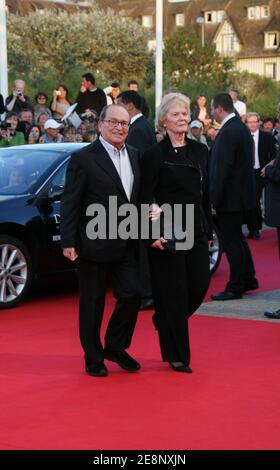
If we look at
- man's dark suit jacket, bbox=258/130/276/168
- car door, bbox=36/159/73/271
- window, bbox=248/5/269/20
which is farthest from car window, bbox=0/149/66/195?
window, bbox=248/5/269/20

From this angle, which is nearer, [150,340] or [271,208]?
[150,340]

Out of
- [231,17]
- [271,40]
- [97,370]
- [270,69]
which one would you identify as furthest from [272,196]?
[231,17]

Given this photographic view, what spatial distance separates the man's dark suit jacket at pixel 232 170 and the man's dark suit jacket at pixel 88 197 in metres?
3.30

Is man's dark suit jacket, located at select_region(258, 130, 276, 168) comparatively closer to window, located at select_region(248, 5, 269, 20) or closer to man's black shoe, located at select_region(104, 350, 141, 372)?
man's black shoe, located at select_region(104, 350, 141, 372)

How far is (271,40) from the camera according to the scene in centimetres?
10119

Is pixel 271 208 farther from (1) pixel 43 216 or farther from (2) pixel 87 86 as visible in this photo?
(2) pixel 87 86

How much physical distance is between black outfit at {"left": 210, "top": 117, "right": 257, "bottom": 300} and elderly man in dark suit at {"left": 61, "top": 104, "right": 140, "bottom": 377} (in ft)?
10.2

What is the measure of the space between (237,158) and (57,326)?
8.67ft

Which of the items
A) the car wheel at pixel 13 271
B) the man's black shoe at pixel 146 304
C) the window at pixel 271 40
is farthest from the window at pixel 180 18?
the man's black shoe at pixel 146 304

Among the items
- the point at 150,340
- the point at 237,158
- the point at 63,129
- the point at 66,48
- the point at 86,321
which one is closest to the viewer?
the point at 86,321

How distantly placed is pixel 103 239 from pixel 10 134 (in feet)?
30.0

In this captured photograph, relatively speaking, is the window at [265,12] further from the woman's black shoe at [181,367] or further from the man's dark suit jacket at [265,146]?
the woman's black shoe at [181,367]

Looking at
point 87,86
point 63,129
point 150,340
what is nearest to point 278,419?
point 150,340

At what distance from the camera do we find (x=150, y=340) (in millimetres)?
8789
